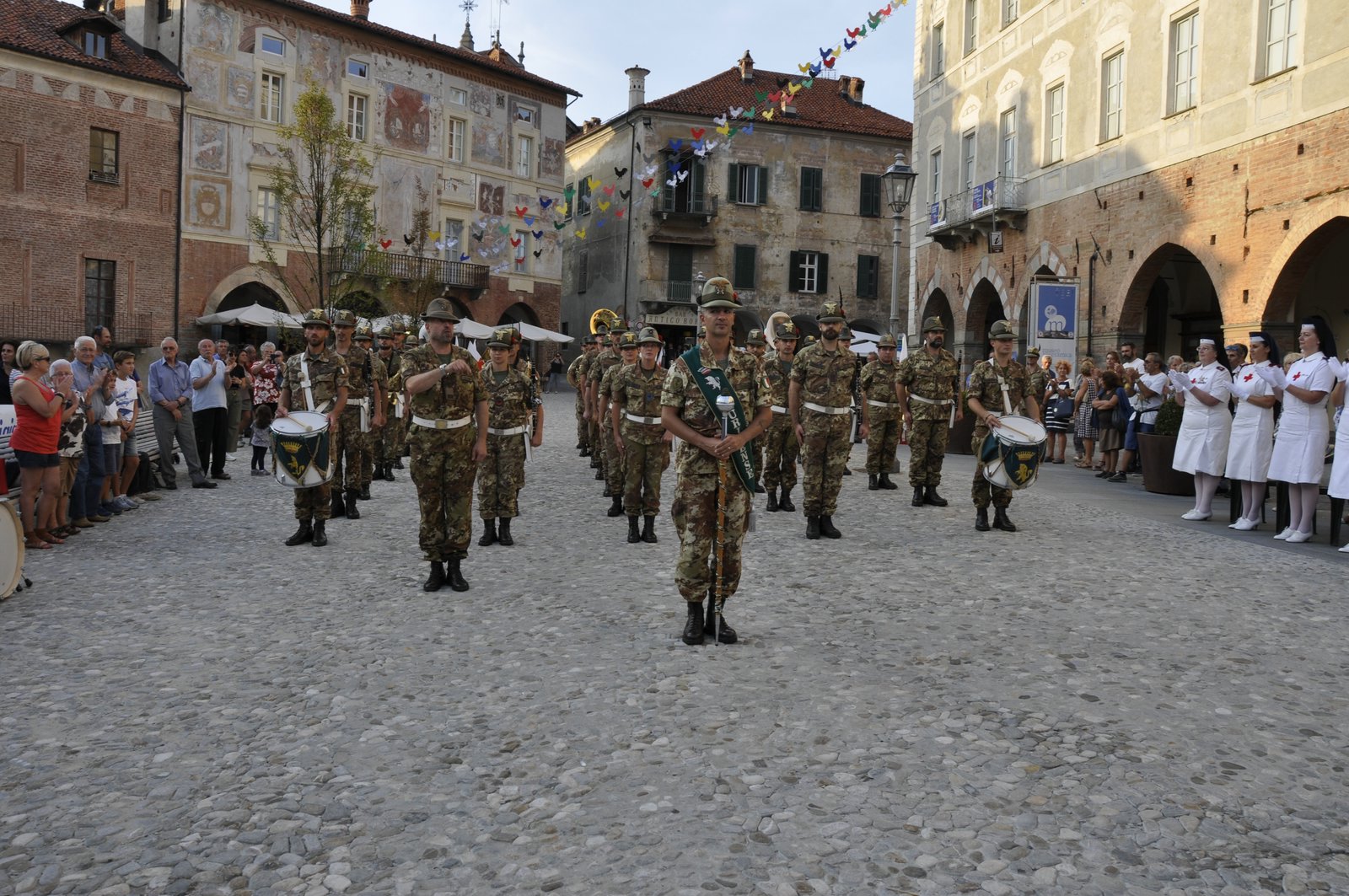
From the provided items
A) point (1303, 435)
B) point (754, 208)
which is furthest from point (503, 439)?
point (754, 208)

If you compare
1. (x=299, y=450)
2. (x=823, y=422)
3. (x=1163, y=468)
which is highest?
(x=823, y=422)

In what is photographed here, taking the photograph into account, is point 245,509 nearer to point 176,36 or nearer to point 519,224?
point 176,36

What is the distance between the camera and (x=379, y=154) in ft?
133

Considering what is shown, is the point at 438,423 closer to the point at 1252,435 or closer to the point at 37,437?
the point at 37,437

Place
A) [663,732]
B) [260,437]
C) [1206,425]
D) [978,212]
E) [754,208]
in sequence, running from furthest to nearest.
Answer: [754,208]
[978,212]
[260,437]
[1206,425]
[663,732]

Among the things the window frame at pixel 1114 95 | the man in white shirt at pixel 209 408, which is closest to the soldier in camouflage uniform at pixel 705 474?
the man in white shirt at pixel 209 408

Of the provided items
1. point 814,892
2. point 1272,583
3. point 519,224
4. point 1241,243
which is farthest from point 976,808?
point 519,224

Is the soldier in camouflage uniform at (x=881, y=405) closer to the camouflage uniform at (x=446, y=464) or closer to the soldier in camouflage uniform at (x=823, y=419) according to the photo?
the soldier in camouflage uniform at (x=823, y=419)

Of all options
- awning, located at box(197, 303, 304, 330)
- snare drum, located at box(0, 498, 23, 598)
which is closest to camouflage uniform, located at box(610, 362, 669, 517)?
snare drum, located at box(0, 498, 23, 598)

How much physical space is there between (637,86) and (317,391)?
4236 cm

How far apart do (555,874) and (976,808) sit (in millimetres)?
1588

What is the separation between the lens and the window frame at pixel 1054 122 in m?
25.4

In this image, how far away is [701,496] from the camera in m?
6.39

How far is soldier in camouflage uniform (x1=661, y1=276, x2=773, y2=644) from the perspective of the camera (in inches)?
251
